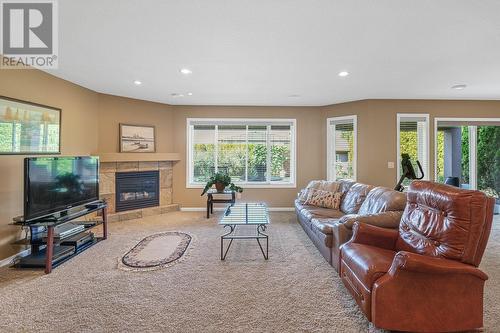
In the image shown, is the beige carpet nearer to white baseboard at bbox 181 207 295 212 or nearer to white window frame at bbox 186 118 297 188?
white baseboard at bbox 181 207 295 212

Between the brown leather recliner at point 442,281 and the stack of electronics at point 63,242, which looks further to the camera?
the stack of electronics at point 63,242

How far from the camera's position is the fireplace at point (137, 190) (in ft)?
16.5

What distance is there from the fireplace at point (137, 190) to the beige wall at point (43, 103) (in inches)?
34.4

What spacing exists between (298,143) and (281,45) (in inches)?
135

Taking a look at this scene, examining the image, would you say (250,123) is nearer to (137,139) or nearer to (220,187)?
(220,187)

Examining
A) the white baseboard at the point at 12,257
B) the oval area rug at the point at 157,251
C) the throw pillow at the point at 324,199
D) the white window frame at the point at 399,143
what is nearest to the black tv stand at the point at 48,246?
the white baseboard at the point at 12,257

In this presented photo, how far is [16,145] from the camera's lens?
3.07 meters

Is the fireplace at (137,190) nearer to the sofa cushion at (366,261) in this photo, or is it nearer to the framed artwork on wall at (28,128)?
the framed artwork on wall at (28,128)

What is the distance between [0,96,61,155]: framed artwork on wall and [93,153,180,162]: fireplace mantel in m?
0.93

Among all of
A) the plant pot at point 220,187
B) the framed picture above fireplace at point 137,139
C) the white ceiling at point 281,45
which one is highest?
the white ceiling at point 281,45

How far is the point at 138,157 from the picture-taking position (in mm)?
5148

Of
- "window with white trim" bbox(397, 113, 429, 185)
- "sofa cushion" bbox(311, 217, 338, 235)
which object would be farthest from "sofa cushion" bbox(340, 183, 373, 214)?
"window with white trim" bbox(397, 113, 429, 185)

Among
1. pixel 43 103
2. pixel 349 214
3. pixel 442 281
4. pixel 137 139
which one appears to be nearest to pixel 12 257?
pixel 43 103

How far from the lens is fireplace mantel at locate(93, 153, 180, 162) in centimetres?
472
